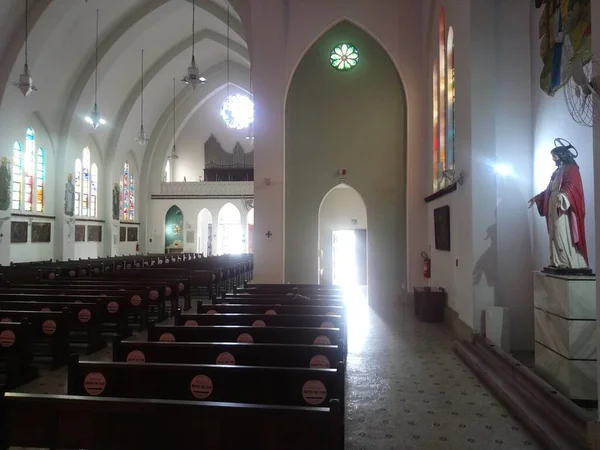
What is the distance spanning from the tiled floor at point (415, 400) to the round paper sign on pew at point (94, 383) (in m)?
2.06

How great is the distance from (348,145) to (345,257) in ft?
16.0

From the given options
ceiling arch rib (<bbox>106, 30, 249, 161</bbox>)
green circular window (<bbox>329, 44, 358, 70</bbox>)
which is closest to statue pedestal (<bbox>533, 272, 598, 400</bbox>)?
green circular window (<bbox>329, 44, 358, 70</bbox>)

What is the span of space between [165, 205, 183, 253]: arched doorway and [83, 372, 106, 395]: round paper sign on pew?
23784 millimetres

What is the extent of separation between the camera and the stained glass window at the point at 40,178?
60.2ft

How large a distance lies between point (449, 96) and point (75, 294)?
854 cm

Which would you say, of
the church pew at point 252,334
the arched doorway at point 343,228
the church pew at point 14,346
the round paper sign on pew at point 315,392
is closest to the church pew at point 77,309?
Result: the church pew at point 14,346

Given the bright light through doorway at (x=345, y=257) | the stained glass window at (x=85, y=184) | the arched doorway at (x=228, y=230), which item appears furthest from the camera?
the arched doorway at (x=228, y=230)

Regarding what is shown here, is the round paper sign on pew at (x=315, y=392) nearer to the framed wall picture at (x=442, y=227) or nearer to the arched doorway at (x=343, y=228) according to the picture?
the framed wall picture at (x=442, y=227)

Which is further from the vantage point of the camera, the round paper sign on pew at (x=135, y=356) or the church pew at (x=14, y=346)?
the church pew at (x=14, y=346)

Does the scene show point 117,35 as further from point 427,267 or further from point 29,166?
point 427,267

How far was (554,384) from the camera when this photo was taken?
4859 millimetres

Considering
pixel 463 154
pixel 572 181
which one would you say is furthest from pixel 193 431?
pixel 463 154

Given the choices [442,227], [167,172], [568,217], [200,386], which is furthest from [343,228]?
[167,172]

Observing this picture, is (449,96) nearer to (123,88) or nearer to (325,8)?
(325,8)
